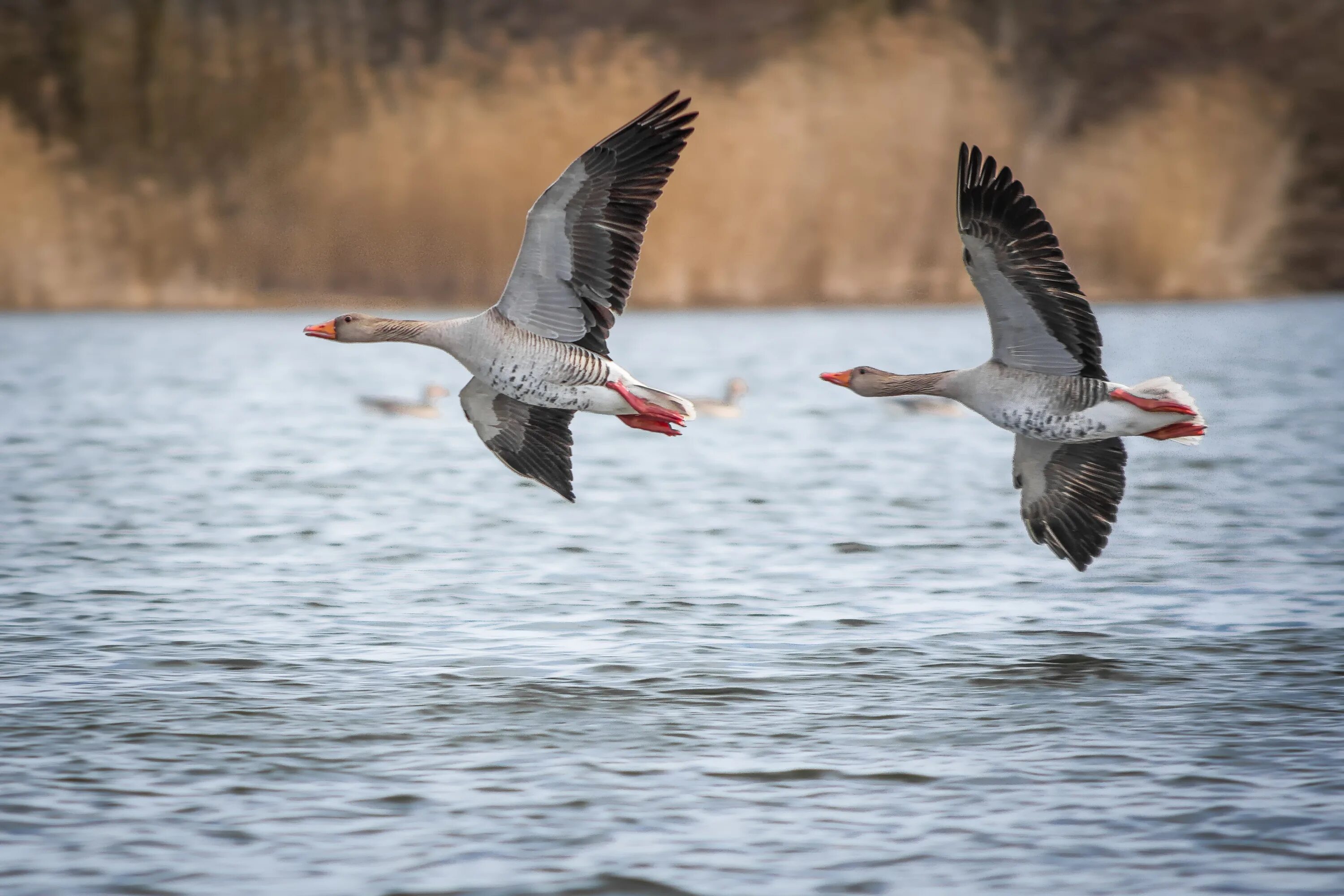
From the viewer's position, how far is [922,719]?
11539 mm

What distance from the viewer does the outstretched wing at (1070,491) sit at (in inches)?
465

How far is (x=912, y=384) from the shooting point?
11.5m

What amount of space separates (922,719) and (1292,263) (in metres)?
63.6

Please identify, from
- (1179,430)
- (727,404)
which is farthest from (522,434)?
(727,404)

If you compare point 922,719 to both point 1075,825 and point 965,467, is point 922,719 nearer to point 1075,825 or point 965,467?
point 1075,825

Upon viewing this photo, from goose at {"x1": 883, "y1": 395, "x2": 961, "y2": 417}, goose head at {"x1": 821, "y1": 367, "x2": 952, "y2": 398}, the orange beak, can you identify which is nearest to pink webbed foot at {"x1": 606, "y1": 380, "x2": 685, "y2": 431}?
goose head at {"x1": 821, "y1": 367, "x2": 952, "y2": 398}

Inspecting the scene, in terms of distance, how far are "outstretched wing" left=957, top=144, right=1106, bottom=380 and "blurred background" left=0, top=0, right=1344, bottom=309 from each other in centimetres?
5775

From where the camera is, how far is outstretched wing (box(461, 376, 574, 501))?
11.6m

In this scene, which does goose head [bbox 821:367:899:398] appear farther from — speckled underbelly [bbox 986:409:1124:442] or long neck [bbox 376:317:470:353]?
long neck [bbox 376:317:470:353]

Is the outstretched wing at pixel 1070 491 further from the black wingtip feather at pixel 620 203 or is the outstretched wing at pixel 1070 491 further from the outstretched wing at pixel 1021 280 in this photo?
the black wingtip feather at pixel 620 203

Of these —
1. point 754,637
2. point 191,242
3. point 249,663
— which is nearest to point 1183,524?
point 754,637

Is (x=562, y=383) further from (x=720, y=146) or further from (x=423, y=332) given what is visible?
(x=720, y=146)

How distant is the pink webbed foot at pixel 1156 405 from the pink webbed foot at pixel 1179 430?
1.4 inches

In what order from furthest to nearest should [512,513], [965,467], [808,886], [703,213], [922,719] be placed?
1. [703,213]
2. [965,467]
3. [512,513]
4. [922,719]
5. [808,886]
